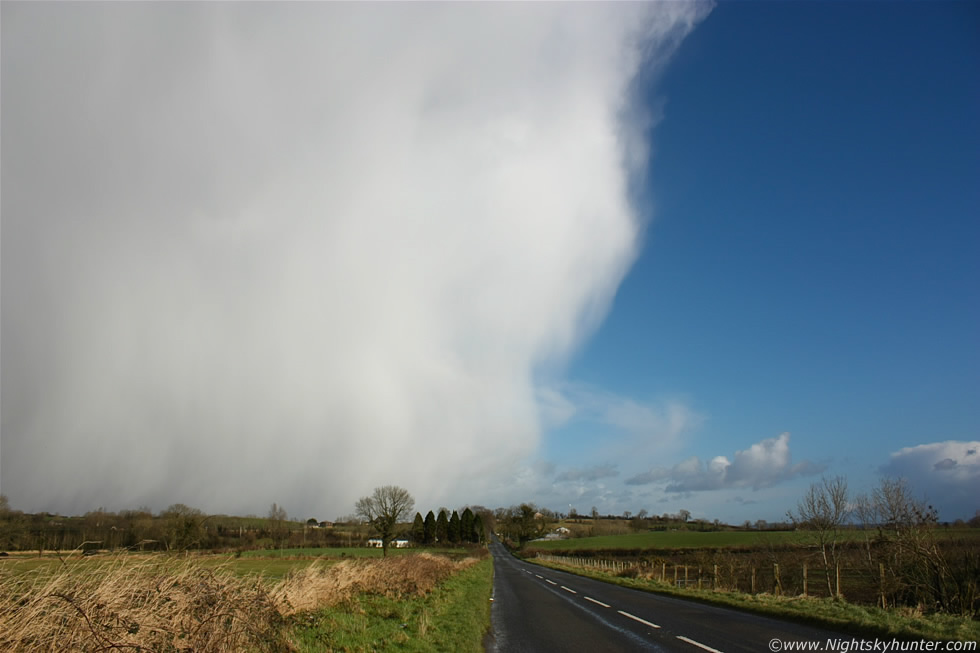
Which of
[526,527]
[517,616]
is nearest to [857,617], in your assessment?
[517,616]

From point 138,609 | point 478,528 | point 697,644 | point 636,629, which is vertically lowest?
point 478,528

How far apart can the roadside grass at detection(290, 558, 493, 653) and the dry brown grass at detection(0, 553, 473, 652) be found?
0.87 meters

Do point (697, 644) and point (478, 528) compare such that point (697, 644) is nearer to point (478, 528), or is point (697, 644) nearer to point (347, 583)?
point (347, 583)

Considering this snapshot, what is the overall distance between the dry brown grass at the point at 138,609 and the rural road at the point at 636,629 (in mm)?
5630

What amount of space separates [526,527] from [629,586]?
107197mm

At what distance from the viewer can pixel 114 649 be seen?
644 centimetres

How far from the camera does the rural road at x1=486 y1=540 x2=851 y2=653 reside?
11555 millimetres

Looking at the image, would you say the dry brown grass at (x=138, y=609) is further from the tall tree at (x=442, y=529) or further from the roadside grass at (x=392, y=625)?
the tall tree at (x=442, y=529)

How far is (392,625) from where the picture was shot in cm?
1428

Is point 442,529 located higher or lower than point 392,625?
lower

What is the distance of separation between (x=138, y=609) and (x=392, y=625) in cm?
837

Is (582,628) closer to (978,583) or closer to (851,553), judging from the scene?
(978,583)

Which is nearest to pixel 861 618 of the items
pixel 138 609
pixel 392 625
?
pixel 392 625

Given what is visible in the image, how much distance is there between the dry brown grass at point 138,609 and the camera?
6113 millimetres
